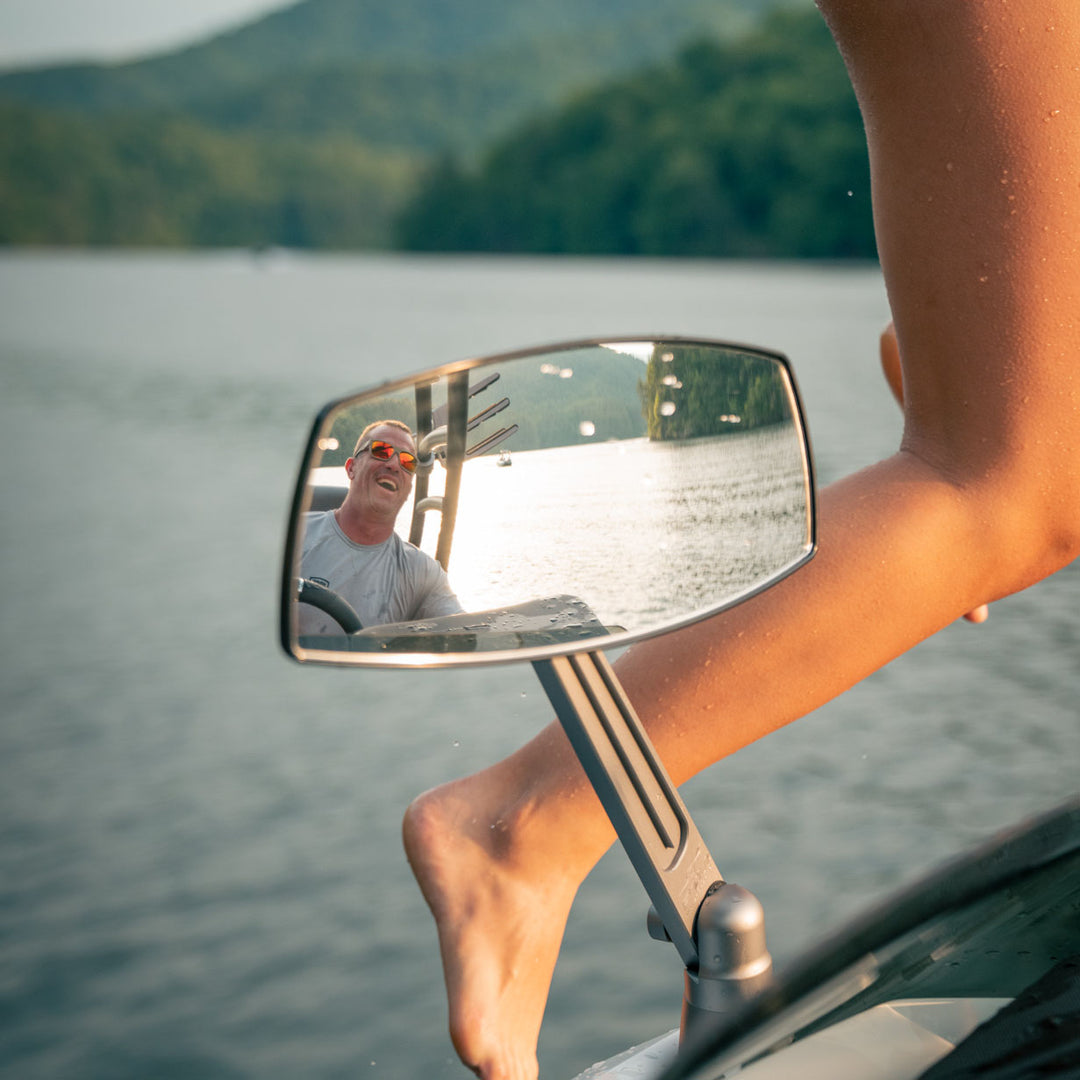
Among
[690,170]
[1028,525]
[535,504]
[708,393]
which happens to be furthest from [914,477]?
[690,170]

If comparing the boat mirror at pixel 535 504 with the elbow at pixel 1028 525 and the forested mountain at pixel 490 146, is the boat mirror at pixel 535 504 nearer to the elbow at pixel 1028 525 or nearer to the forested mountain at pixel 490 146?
the elbow at pixel 1028 525

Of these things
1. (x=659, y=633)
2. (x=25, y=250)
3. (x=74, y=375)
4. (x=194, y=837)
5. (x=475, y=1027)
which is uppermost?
(x=659, y=633)

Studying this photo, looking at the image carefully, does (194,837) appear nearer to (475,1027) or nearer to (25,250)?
(475,1027)

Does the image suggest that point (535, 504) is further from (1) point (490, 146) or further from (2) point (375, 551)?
(1) point (490, 146)

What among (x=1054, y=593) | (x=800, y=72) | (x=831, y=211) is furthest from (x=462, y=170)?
(x=1054, y=593)

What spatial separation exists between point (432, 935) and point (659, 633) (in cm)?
132

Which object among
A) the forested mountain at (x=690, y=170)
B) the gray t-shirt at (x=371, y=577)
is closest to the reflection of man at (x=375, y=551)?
the gray t-shirt at (x=371, y=577)

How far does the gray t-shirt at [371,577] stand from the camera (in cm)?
66

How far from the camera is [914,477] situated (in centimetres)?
104

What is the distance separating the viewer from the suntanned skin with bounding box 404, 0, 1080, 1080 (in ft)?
3.20

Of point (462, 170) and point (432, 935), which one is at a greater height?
point (432, 935)

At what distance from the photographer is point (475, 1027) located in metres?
1.01

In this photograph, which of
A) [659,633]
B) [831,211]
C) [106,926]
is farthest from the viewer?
[831,211]

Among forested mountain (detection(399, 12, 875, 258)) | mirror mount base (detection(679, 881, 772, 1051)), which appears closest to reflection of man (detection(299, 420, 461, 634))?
mirror mount base (detection(679, 881, 772, 1051))
